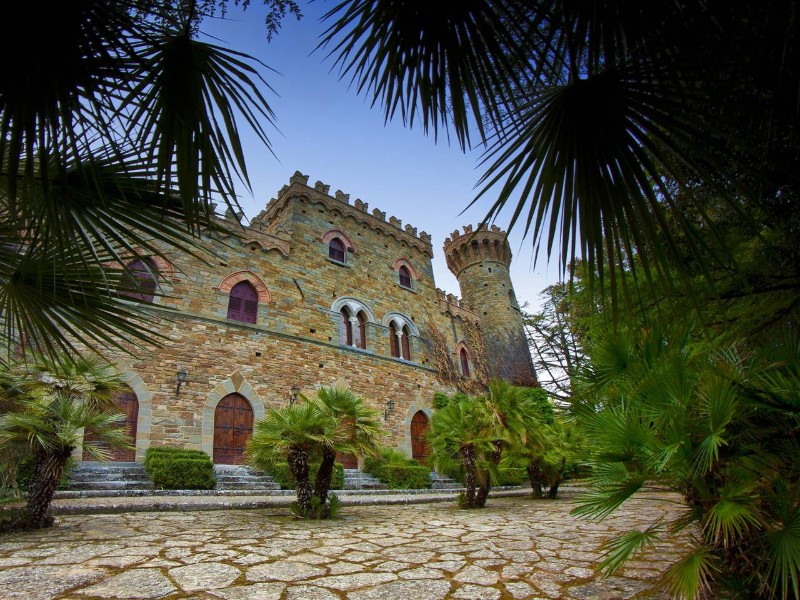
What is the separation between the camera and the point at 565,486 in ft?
41.5

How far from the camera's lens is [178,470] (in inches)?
331

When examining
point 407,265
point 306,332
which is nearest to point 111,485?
point 306,332

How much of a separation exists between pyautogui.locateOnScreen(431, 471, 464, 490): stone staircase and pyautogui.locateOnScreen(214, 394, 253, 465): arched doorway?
5143 mm

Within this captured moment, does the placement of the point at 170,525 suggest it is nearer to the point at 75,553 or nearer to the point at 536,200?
the point at 75,553

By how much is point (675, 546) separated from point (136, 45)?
469 cm

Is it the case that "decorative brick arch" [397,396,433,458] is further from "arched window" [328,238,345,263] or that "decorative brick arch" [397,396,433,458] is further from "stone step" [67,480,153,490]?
"stone step" [67,480,153,490]

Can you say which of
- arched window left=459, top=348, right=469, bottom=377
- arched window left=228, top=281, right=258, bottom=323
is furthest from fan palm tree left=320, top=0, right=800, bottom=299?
arched window left=459, top=348, right=469, bottom=377

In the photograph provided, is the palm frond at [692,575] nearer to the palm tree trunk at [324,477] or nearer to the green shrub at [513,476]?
the palm tree trunk at [324,477]

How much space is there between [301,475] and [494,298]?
1712cm

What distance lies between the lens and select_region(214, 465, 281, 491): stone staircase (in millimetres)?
9336

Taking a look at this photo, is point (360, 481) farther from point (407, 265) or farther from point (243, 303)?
point (407, 265)

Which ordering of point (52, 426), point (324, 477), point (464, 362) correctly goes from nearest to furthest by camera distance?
point (52, 426) → point (324, 477) → point (464, 362)

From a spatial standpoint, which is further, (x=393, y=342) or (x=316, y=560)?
(x=393, y=342)

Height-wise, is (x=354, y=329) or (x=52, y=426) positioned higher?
(x=354, y=329)
